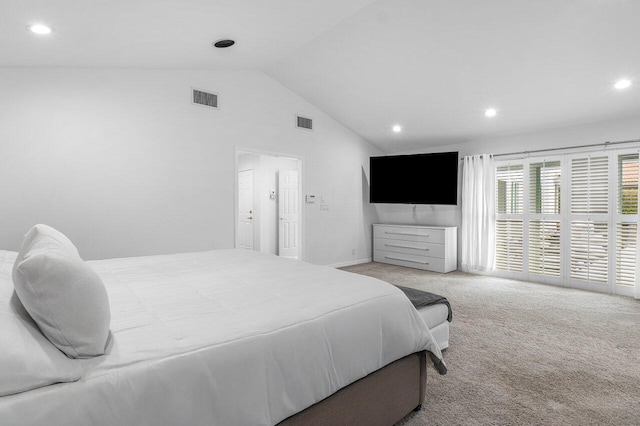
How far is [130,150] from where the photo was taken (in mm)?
3826

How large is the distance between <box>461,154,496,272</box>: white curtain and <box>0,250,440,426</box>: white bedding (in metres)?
3.97

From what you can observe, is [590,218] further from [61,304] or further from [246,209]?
[246,209]

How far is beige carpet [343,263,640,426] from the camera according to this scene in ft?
5.97

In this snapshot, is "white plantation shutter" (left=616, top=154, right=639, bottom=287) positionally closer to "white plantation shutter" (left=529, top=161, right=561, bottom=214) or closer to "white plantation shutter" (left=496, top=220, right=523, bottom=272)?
"white plantation shutter" (left=529, top=161, right=561, bottom=214)

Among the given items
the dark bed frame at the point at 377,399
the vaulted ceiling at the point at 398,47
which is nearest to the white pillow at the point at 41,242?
the dark bed frame at the point at 377,399

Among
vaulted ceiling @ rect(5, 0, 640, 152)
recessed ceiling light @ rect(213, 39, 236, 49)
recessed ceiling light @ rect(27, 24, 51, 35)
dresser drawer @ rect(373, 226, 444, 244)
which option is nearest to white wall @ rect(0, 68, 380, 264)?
vaulted ceiling @ rect(5, 0, 640, 152)

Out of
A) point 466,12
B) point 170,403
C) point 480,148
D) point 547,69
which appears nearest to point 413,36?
point 466,12

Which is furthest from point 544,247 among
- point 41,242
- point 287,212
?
point 41,242

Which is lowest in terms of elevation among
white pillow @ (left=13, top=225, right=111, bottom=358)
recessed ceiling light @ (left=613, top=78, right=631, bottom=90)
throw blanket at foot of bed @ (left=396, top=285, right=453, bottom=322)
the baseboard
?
the baseboard

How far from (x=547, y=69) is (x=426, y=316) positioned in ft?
10.0

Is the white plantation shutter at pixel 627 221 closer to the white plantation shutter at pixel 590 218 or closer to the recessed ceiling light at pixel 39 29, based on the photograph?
the white plantation shutter at pixel 590 218

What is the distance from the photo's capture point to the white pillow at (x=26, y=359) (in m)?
0.81

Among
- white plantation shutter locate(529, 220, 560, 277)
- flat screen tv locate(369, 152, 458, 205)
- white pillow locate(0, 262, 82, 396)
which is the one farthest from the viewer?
flat screen tv locate(369, 152, 458, 205)

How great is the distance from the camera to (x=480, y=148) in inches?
213
